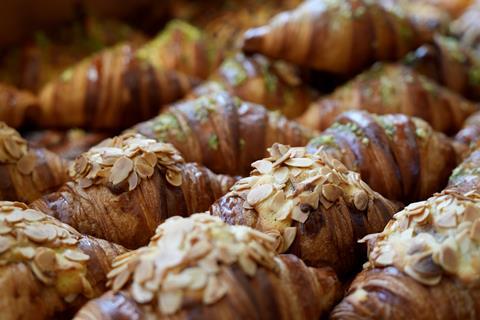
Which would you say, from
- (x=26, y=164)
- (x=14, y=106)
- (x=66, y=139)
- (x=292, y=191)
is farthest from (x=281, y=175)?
(x=66, y=139)

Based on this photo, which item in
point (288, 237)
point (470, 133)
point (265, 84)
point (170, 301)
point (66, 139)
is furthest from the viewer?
point (66, 139)

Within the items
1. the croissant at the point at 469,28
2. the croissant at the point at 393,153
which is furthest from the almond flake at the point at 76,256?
the croissant at the point at 469,28

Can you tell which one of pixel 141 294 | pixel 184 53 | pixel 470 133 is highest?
pixel 184 53

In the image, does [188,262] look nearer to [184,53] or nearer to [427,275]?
[427,275]

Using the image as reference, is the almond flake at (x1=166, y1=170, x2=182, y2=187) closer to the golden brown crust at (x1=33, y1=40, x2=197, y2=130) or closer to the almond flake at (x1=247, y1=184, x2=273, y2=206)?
the almond flake at (x1=247, y1=184, x2=273, y2=206)

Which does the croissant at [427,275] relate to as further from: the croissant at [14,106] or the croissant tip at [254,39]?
the croissant at [14,106]

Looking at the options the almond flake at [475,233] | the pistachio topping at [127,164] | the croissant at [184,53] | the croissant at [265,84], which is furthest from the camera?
the croissant at [184,53]

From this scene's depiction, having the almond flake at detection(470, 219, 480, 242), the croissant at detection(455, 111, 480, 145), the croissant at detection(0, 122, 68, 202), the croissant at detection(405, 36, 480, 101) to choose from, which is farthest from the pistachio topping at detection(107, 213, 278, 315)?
the croissant at detection(405, 36, 480, 101)

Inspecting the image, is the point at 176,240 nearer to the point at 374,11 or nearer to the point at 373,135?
the point at 373,135
